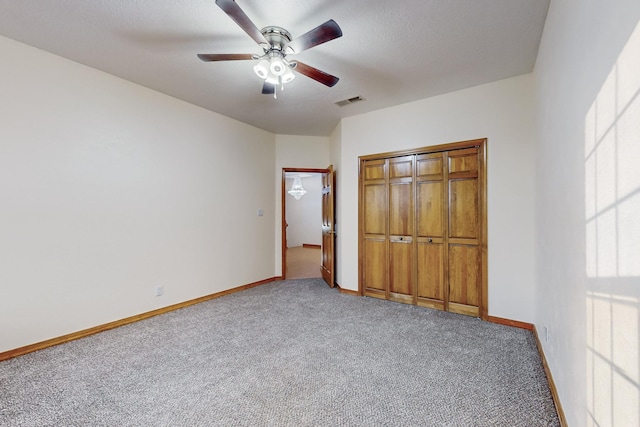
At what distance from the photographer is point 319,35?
188 centimetres

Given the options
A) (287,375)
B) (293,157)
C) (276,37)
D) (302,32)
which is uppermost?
(302,32)

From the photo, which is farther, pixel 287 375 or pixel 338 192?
pixel 338 192

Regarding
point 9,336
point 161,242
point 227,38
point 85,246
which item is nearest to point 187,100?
point 227,38

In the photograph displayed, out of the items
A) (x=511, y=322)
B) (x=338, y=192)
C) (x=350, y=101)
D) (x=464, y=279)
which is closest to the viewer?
(x=511, y=322)

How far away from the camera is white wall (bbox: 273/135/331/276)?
17.1 ft

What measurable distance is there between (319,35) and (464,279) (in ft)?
9.99

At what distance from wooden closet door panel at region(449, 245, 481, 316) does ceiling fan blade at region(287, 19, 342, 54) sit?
108 inches

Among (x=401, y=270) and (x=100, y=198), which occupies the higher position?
(x=100, y=198)

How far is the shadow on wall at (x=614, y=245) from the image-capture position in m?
0.83

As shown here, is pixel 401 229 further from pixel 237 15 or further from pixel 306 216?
pixel 306 216

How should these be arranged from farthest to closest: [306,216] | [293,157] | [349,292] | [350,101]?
[306,216]
[293,157]
[349,292]
[350,101]

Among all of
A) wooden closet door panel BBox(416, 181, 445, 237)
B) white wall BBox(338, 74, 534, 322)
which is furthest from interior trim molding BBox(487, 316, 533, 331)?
wooden closet door panel BBox(416, 181, 445, 237)

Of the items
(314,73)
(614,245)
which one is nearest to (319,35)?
(314,73)

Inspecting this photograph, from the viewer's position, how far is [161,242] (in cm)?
352
